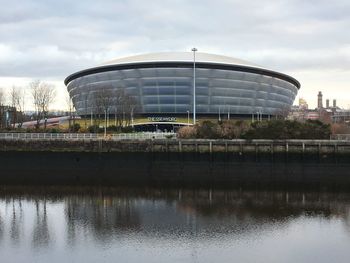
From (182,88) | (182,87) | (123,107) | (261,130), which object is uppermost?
(182,87)

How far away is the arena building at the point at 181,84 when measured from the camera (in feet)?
326

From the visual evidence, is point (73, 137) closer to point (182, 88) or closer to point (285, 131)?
point (285, 131)

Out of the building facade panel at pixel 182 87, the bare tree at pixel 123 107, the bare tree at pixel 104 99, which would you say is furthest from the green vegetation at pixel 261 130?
the building facade panel at pixel 182 87

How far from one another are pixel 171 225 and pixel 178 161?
2175 centimetres

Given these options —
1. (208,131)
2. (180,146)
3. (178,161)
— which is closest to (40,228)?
(178,161)

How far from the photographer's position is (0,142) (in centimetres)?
5456

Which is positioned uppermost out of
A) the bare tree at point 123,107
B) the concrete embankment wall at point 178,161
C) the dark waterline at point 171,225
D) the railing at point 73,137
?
the bare tree at point 123,107

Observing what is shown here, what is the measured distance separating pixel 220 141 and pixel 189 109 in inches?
1876

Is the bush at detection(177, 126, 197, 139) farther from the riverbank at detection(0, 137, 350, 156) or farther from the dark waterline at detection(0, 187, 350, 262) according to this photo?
the dark waterline at detection(0, 187, 350, 262)

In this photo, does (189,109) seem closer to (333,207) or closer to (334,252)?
(333,207)

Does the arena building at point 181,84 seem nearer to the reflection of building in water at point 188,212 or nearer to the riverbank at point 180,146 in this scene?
the riverbank at point 180,146

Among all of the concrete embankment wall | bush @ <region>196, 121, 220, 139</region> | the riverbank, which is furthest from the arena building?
the concrete embankment wall

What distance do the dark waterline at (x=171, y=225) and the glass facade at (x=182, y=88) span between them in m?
58.1

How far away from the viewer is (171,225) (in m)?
30.8
